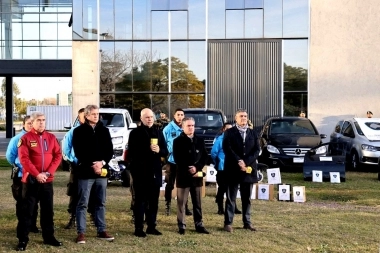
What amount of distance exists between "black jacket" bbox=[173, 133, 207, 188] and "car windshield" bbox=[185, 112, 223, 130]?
9048mm

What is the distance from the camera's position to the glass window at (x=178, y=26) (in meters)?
26.4

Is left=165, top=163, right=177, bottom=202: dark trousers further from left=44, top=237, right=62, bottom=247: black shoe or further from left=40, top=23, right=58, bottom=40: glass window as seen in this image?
left=40, top=23, right=58, bottom=40: glass window

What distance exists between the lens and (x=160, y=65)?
26.5m

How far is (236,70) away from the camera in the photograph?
85.8 ft

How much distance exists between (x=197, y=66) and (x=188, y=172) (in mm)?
18080

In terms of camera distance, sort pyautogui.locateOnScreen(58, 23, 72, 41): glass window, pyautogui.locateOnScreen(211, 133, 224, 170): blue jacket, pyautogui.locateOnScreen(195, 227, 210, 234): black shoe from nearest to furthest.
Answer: pyautogui.locateOnScreen(195, 227, 210, 234): black shoe < pyautogui.locateOnScreen(211, 133, 224, 170): blue jacket < pyautogui.locateOnScreen(58, 23, 72, 41): glass window

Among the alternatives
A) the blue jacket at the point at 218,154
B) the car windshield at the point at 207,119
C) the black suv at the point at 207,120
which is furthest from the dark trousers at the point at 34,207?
the car windshield at the point at 207,119

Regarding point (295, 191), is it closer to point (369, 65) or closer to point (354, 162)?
point (354, 162)

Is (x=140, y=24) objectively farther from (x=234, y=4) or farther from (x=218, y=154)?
(x=218, y=154)

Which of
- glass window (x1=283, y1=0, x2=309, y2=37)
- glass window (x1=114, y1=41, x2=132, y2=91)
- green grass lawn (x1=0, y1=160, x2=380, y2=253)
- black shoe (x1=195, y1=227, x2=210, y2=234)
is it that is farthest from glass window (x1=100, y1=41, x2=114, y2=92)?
black shoe (x1=195, y1=227, x2=210, y2=234)

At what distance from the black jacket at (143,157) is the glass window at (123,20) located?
60.9 ft

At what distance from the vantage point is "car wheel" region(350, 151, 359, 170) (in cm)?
1845

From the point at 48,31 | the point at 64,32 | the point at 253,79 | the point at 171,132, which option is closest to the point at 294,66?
the point at 253,79

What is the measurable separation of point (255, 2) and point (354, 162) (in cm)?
1016
